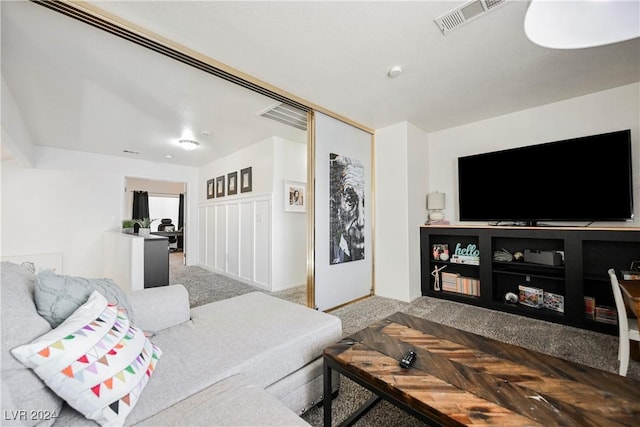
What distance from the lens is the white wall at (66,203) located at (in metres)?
4.10

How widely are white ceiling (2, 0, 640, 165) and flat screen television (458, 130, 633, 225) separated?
59 cm

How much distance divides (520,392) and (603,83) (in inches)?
130

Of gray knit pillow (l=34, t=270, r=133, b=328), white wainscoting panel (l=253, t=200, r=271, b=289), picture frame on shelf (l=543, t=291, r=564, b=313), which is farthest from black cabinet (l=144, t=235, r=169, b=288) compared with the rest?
picture frame on shelf (l=543, t=291, r=564, b=313)

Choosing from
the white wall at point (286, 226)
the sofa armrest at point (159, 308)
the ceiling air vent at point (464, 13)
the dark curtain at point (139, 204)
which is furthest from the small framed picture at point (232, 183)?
the dark curtain at point (139, 204)

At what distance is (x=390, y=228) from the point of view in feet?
11.7

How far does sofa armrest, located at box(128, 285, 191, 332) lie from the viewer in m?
1.43

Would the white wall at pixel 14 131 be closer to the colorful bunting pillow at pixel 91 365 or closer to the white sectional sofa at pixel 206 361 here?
the white sectional sofa at pixel 206 361

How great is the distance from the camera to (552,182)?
2820mm

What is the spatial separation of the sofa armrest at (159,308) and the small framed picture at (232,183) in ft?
11.3

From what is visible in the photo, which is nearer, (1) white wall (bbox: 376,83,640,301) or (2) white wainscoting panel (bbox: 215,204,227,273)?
(1) white wall (bbox: 376,83,640,301)

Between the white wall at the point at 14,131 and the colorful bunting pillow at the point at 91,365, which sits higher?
the white wall at the point at 14,131

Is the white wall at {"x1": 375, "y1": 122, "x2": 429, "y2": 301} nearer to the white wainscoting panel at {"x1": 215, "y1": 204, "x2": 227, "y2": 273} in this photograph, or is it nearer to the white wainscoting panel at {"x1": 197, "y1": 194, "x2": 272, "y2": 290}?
the white wainscoting panel at {"x1": 197, "y1": 194, "x2": 272, "y2": 290}

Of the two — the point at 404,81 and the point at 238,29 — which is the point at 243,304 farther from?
the point at 404,81

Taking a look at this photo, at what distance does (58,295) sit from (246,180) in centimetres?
368
